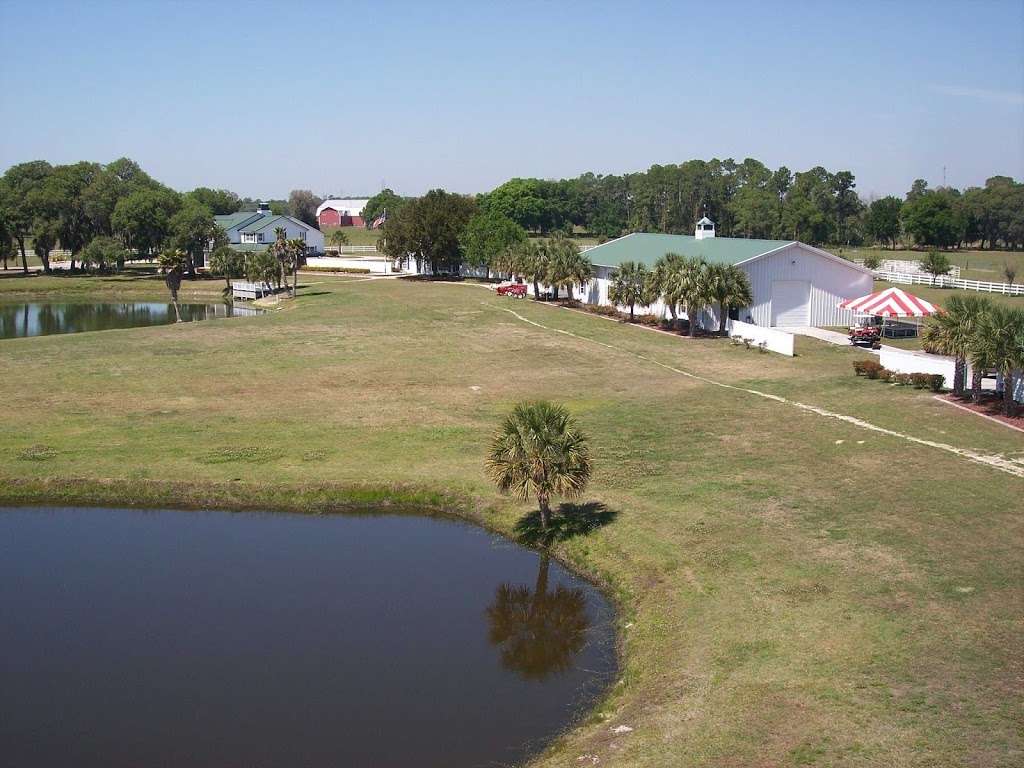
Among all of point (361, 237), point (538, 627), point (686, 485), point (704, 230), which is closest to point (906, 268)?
point (704, 230)

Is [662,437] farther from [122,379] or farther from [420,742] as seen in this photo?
[122,379]

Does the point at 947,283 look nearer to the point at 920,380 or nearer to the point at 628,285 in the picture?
Result: the point at 628,285

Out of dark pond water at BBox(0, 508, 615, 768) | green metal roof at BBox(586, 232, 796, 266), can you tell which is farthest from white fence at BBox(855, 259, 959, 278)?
dark pond water at BBox(0, 508, 615, 768)

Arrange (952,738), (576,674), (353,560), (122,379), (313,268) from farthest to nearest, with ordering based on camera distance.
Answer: (313,268)
(122,379)
(353,560)
(576,674)
(952,738)

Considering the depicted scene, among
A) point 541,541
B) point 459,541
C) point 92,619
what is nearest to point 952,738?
point 541,541

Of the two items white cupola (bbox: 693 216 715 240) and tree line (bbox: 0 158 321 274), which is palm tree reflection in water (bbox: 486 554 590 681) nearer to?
white cupola (bbox: 693 216 715 240)

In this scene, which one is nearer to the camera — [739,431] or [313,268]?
[739,431]

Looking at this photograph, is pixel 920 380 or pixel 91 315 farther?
pixel 91 315
